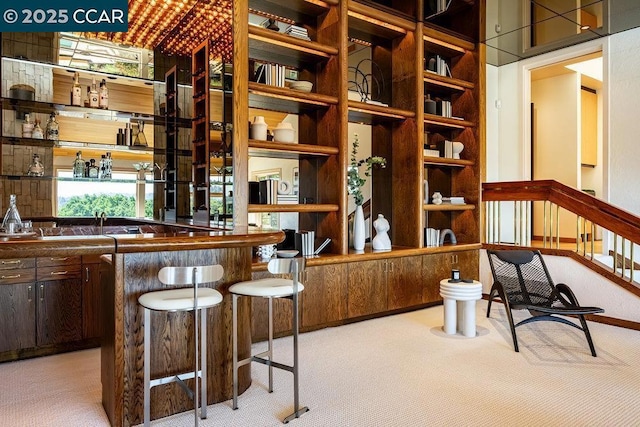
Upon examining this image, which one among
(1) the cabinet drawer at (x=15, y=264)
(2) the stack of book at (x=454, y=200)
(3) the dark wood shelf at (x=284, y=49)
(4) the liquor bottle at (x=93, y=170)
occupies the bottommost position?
(1) the cabinet drawer at (x=15, y=264)

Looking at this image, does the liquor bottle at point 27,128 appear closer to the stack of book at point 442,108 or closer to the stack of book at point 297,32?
the stack of book at point 297,32

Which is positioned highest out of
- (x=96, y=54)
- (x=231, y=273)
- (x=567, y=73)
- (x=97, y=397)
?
(x=567, y=73)

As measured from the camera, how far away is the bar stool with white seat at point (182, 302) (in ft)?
7.25

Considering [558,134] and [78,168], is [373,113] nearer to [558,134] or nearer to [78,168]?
[78,168]

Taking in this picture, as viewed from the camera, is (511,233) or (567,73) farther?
(567,73)

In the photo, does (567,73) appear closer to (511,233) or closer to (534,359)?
(511,233)

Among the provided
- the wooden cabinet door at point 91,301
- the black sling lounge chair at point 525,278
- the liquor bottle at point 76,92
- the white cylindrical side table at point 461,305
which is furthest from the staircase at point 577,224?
the liquor bottle at point 76,92

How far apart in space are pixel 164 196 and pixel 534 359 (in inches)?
167

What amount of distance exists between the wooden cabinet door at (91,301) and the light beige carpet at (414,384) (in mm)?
177

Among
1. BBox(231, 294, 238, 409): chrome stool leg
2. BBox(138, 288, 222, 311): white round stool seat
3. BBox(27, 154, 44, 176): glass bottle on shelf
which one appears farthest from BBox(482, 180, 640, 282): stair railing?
BBox(27, 154, 44, 176): glass bottle on shelf

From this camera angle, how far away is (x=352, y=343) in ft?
12.7

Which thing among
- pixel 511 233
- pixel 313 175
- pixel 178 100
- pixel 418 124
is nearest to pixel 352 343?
pixel 313 175

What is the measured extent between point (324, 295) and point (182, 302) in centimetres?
216

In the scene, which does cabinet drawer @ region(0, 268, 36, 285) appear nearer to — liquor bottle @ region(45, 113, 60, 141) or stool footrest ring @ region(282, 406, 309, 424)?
liquor bottle @ region(45, 113, 60, 141)
